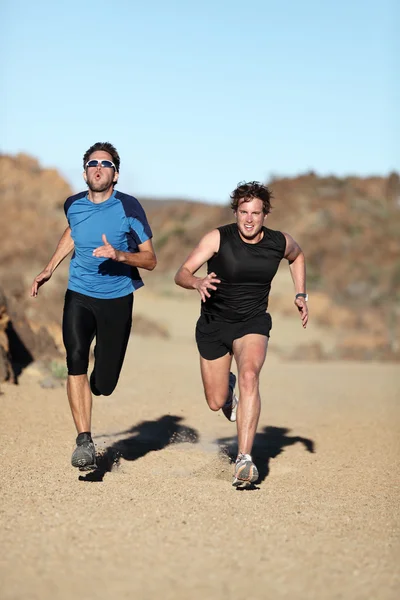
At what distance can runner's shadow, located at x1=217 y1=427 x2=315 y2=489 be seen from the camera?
336 inches

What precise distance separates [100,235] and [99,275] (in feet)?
0.97

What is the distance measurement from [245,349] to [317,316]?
2000cm

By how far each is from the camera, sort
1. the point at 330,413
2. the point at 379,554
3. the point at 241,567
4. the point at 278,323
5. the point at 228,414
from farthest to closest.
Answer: the point at 278,323 < the point at 330,413 < the point at 228,414 < the point at 379,554 < the point at 241,567

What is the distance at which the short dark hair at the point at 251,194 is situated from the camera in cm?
719

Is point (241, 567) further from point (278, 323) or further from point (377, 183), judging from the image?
point (377, 183)

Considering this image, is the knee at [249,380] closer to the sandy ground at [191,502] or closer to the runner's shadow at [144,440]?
the sandy ground at [191,502]

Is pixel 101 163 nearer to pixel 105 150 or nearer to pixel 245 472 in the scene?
pixel 105 150

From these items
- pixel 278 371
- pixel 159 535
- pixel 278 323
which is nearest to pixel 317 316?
pixel 278 323

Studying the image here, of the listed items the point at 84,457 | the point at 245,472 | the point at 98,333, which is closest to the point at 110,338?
the point at 98,333

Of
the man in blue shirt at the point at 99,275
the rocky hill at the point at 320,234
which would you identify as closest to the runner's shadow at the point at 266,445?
the man in blue shirt at the point at 99,275

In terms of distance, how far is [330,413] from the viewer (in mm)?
12117

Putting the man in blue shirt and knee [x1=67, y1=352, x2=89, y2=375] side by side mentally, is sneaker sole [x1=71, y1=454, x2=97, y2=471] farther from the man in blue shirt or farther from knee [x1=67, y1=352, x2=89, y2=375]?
knee [x1=67, y1=352, x2=89, y2=375]

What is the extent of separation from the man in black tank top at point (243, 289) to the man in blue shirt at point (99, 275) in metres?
0.43

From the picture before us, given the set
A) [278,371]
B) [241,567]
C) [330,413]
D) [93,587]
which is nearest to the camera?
[93,587]
